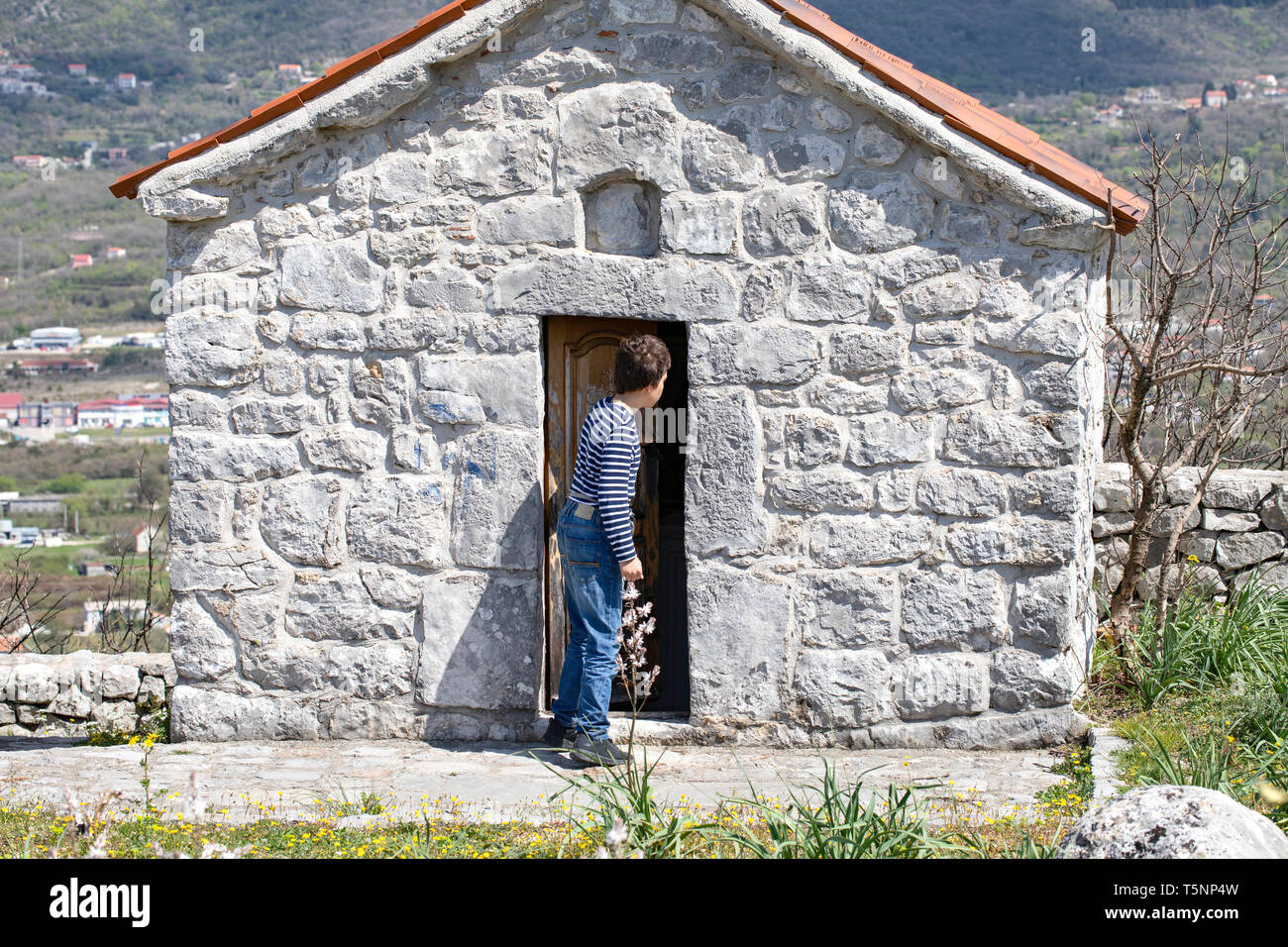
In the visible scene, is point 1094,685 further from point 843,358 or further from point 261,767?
point 261,767

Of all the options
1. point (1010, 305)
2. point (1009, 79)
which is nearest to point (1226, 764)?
point (1010, 305)

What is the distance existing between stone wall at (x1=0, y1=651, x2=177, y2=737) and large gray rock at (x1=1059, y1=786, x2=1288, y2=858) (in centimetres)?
465

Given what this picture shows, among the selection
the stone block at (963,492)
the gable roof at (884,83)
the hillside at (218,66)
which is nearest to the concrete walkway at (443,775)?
the stone block at (963,492)

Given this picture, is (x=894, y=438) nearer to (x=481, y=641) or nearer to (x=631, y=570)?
(x=631, y=570)

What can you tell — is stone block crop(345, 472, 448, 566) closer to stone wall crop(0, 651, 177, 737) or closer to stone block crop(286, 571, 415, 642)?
stone block crop(286, 571, 415, 642)

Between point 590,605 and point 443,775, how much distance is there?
98 cm

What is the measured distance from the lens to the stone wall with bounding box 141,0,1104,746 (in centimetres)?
516

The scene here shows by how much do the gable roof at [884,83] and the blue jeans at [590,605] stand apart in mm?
2197

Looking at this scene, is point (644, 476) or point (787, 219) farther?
point (644, 476)

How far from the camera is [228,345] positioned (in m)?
5.39

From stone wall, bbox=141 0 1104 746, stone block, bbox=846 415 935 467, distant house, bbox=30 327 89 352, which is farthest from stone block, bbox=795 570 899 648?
distant house, bbox=30 327 89 352

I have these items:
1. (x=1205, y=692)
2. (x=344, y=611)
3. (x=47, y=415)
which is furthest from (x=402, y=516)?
(x=47, y=415)

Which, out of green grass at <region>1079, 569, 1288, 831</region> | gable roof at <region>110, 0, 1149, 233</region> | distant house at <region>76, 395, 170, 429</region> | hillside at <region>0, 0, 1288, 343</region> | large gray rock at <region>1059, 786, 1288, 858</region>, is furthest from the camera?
hillside at <region>0, 0, 1288, 343</region>

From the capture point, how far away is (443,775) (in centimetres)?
502
